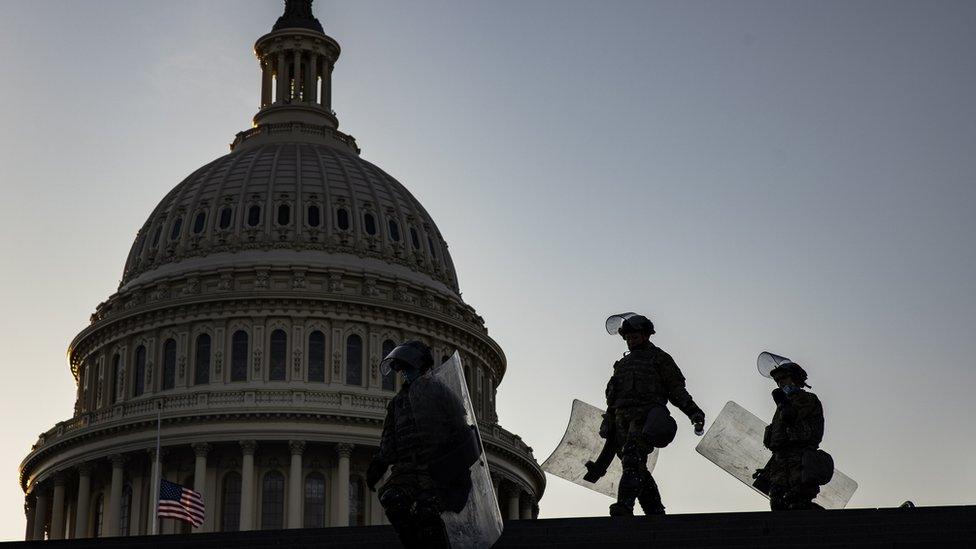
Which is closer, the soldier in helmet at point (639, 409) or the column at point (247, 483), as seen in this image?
the soldier in helmet at point (639, 409)

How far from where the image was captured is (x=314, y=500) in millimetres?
81125

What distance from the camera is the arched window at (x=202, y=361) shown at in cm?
8512

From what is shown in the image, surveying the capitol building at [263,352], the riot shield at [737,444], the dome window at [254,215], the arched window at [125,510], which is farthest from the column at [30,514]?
the riot shield at [737,444]

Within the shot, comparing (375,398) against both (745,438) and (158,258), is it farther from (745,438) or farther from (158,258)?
(745,438)

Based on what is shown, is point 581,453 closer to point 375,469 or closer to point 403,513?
point 375,469

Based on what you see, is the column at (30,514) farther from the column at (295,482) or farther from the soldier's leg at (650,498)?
the soldier's leg at (650,498)

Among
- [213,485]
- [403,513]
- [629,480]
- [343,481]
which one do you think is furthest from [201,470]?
[403,513]

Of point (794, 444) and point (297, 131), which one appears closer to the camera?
point (794, 444)

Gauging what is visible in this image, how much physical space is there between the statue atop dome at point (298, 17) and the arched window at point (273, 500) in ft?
105

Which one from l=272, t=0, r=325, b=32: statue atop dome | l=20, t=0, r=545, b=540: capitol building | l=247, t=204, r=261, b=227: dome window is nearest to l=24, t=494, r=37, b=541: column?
l=20, t=0, r=545, b=540: capitol building

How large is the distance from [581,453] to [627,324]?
2.12 metres

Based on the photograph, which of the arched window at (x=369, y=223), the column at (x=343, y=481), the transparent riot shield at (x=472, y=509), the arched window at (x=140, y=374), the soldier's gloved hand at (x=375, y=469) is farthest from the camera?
the arched window at (x=369, y=223)

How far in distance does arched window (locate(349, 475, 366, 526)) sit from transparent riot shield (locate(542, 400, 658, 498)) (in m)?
55.3

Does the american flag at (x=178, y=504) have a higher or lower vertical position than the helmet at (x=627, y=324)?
higher
